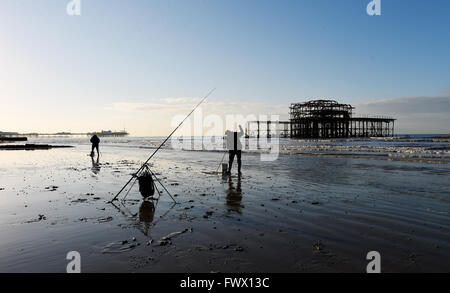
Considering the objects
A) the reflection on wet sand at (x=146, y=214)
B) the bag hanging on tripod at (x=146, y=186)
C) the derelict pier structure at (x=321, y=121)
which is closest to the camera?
the reflection on wet sand at (x=146, y=214)

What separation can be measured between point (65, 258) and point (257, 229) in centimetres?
359

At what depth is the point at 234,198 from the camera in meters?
9.09

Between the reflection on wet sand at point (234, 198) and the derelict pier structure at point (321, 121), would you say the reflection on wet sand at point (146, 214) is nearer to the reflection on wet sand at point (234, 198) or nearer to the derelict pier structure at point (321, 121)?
the reflection on wet sand at point (234, 198)

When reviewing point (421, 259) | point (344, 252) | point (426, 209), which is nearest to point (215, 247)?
point (344, 252)

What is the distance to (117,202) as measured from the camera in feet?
28.1

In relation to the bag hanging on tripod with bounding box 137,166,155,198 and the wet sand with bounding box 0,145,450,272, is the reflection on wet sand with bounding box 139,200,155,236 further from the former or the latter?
the bag hanging on tripod with bounding box 137,166,155,198

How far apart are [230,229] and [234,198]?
10.1ft

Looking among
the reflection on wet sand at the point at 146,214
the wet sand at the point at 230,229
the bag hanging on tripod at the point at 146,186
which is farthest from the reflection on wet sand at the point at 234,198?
the bag hanging on tripod at the point at 146,186

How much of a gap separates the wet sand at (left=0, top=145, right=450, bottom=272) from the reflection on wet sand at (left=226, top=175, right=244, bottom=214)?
32 mm

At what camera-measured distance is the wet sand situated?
14.4ft

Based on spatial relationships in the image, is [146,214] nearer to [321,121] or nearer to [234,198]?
[234,198]

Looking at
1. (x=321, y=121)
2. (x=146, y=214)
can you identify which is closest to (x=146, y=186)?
(x=146, y=214)

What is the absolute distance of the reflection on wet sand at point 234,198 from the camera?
25.6 ft

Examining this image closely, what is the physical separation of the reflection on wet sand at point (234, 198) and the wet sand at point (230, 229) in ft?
0.11
